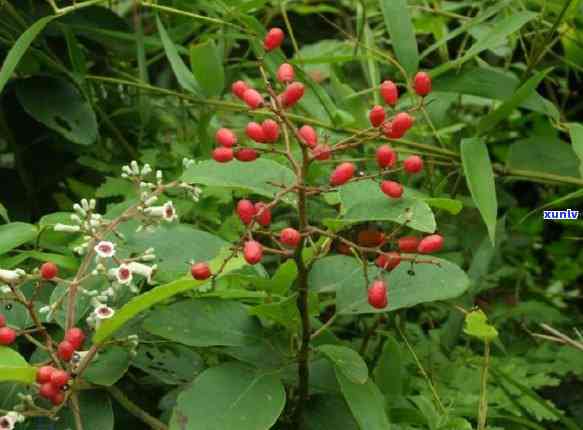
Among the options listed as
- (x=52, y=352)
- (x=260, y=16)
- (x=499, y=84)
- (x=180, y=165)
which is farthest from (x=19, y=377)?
(x=260, y=16)

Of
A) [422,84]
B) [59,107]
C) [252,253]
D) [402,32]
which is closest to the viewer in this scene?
[252,253]

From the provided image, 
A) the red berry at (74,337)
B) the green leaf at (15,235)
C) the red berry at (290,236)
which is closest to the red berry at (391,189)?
the red berry at (290,236)

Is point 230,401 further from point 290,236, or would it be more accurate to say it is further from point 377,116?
point 377,116

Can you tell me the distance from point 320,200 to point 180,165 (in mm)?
255

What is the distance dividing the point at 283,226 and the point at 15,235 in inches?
22.4

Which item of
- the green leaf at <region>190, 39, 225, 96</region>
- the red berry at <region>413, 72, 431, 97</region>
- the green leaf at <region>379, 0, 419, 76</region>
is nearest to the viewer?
the red berry at <region>413, 72, 431, 97</region>

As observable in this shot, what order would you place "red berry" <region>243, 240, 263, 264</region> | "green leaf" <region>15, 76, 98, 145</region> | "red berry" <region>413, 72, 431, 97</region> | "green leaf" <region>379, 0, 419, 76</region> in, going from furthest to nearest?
"green leaf" <region>15, 76, 98, 145</region>
"green leaf" <region>379, 0, 419, 76</region>
"red berry" <region>413, 72, 431, 97</region>
"red berry" <region>243, 240, 263, 264</region>

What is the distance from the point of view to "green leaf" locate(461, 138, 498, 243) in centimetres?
140

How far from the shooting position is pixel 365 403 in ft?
3.94

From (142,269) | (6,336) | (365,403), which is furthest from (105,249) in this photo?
(365,403)

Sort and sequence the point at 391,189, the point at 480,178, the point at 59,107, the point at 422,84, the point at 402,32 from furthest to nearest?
1. the point at 59,107
2. the point at 402,32
3. the point at 480,178
4. the point at 422,84
5. the point at 391,189

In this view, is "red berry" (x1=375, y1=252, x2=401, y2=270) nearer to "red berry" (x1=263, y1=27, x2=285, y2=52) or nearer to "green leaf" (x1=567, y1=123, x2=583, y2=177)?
"red berry" (x1=263, y1=27, x2=285, y2=52)

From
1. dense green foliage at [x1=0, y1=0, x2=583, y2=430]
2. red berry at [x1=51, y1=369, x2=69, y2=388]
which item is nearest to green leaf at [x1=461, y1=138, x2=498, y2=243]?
dense green foliage at [x1=0, y1=0, x2=583, y2=430]

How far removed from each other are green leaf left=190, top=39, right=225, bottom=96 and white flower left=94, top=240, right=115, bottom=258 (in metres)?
0.57
